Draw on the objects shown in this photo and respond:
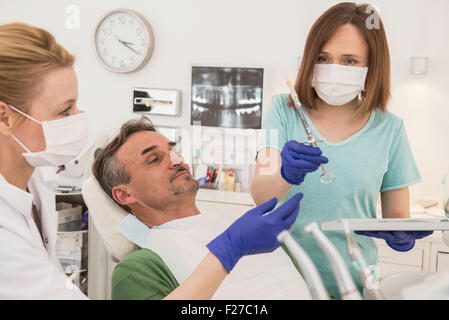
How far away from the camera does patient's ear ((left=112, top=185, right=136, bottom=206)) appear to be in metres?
1.00

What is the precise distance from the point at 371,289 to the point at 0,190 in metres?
0.68

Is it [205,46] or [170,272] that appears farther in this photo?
[205,46]

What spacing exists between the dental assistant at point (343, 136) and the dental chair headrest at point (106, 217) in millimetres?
398

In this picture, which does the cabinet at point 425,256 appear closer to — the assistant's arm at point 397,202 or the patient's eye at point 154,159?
the assistant's arm at point 397,202

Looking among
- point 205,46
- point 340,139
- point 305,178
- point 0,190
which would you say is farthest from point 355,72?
point 0,190

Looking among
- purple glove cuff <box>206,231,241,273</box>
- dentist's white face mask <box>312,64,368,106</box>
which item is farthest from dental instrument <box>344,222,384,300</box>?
dentist's white face mask <box>312,64,368,106</box>

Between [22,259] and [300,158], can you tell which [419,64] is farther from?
[22,259]

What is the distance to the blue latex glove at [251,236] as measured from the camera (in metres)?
0.71

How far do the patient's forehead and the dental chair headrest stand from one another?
0.33 feet

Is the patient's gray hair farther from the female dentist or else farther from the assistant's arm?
the assistant's arm
